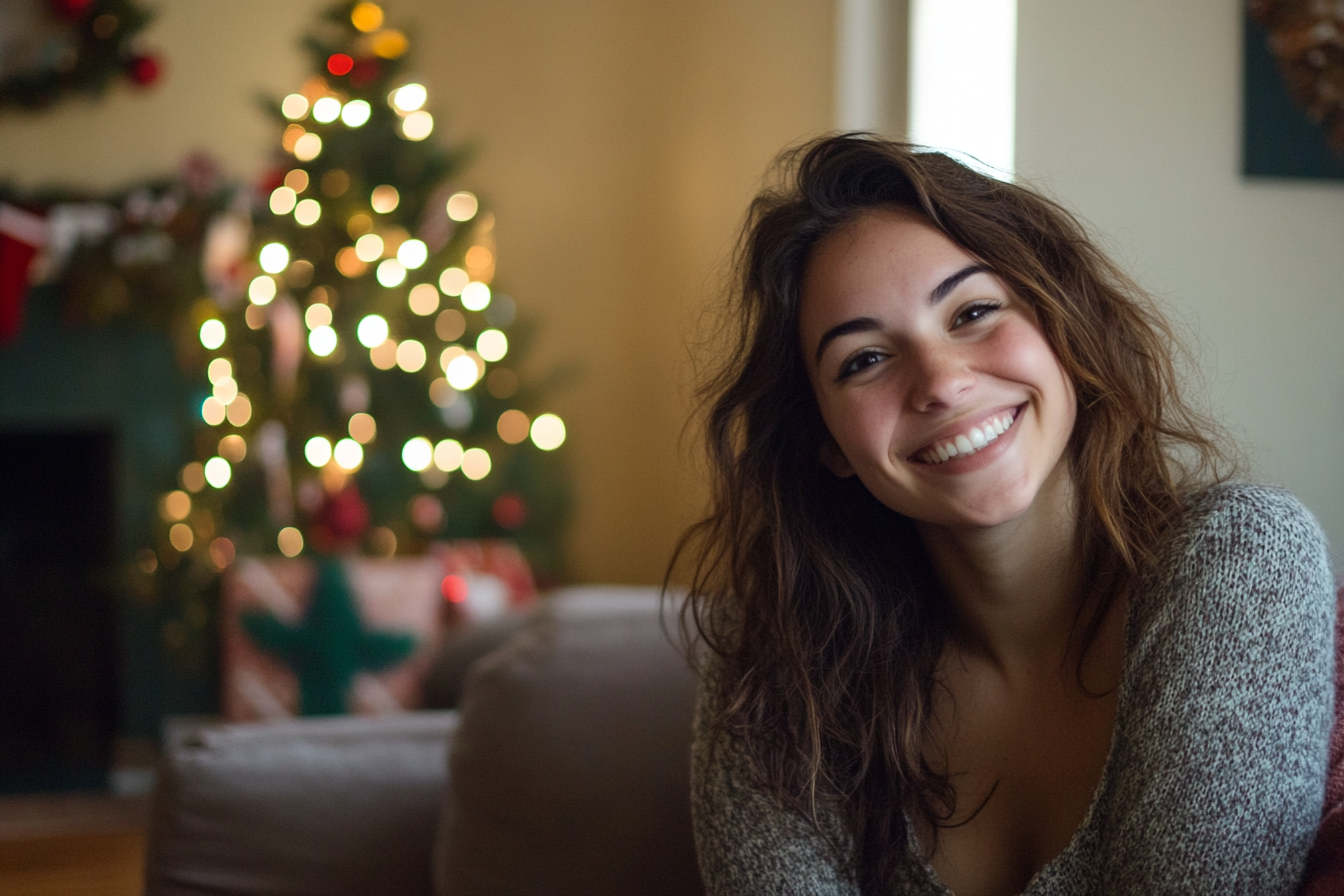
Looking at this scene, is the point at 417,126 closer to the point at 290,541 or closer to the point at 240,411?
the point at 240,411

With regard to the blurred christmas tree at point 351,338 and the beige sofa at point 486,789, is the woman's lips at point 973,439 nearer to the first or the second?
the beige sofa at point 486,789

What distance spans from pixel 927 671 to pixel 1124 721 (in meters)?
0.26

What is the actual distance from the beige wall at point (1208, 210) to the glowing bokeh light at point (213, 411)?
252 centimetres

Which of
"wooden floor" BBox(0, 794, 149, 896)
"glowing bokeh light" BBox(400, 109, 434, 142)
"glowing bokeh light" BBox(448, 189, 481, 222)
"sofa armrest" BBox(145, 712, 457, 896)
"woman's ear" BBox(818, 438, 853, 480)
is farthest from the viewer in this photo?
"glowing bokeh light" BBox(448, 189, 481, 222)

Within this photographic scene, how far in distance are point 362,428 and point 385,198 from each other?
25.4 inches

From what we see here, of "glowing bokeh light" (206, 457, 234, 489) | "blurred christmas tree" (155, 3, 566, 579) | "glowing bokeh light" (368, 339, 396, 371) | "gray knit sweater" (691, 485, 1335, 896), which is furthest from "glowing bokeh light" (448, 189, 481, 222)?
"gray knit sweater" (691, 485, 1335, 896)

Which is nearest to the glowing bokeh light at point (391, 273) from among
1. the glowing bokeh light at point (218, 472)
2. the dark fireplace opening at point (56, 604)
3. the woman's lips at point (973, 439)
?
the glowing bokeh light at point (218, 472)

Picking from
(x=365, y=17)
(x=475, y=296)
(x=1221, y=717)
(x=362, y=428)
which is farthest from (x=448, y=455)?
(x=1221, y=717)

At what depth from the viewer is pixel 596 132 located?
423cm

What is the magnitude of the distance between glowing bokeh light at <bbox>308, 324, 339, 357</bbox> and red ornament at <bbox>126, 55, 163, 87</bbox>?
1.33 m

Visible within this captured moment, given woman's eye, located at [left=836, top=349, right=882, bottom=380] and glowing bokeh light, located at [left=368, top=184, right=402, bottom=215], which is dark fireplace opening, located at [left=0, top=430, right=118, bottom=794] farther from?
woman's eye, located at [left=836, top=349, right=882, bottom=380]

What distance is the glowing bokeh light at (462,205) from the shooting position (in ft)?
11.6

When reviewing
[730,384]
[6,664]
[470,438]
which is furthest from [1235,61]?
[6,664]

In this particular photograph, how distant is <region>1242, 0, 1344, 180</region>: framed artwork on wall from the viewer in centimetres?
153
